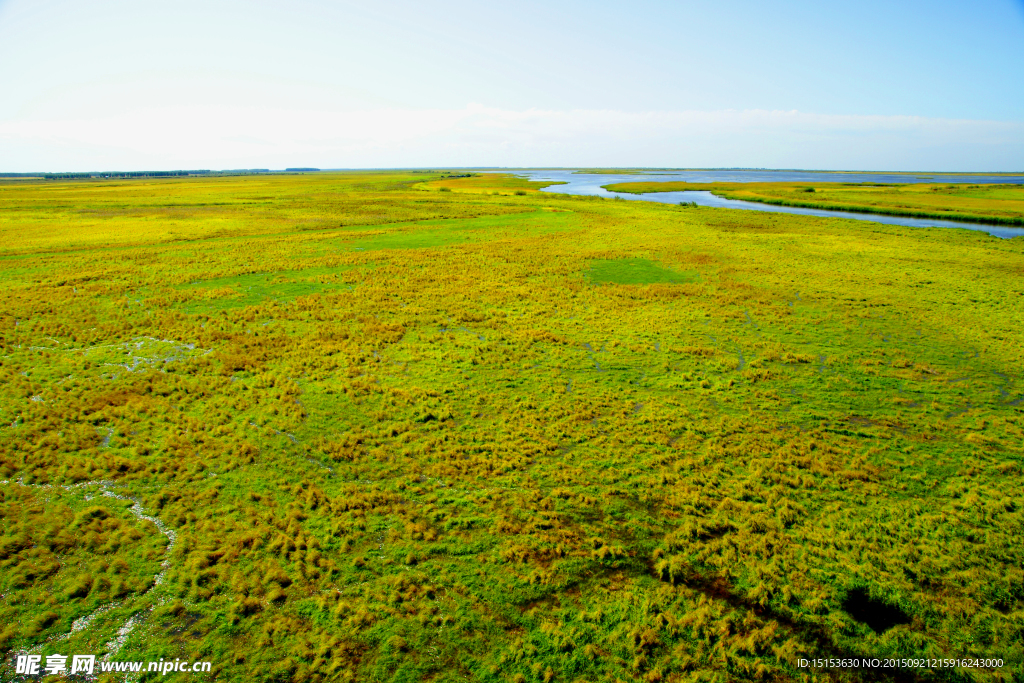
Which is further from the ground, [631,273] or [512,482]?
[631,273]

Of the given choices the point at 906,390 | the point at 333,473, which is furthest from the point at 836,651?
the point at 906,390

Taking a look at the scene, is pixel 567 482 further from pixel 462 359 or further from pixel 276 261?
pixel 276 261

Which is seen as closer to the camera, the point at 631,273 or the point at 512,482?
the point at 512,482

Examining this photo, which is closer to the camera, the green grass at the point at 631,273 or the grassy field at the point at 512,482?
the grassy field at the point at 512,482

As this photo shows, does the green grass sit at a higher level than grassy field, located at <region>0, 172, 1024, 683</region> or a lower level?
higher

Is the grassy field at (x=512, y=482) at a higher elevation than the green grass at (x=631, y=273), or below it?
below

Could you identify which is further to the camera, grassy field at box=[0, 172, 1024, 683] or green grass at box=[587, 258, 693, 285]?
green grass at box=[587, 258, 693, 285]

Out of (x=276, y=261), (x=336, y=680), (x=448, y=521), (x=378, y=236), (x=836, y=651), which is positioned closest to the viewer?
(x=336, y=680)

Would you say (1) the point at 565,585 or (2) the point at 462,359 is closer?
(1) the point at 565,585
